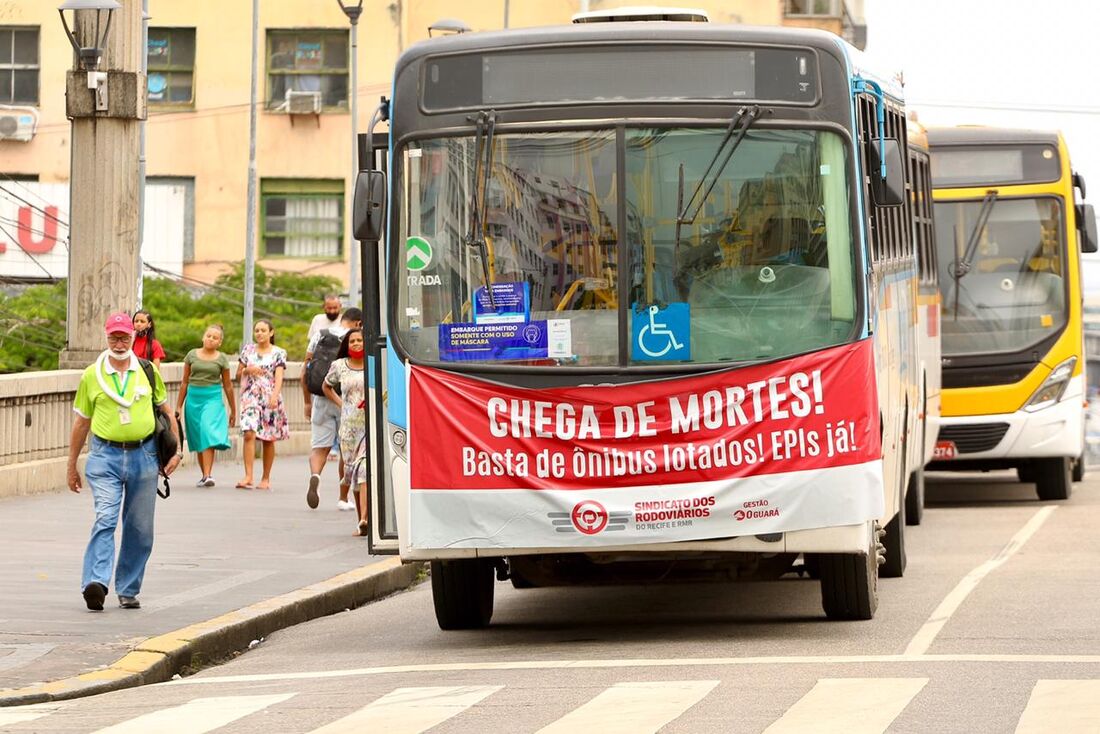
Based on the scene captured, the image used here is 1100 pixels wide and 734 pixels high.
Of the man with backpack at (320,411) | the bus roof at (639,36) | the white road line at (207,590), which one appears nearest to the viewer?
the bus roof at (639,36)

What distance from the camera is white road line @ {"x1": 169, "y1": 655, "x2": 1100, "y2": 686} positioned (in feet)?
33.3

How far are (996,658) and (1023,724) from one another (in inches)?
77.7

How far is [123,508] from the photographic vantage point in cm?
1277

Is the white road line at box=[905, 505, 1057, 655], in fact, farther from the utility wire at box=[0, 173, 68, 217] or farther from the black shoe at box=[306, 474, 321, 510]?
the utility wire at box=[0, 173, 68, 217]

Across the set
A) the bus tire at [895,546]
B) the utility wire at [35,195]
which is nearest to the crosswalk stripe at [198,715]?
the bus tire at [895,546]

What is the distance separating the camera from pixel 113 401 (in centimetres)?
1248

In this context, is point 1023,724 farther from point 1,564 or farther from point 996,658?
point 1,564

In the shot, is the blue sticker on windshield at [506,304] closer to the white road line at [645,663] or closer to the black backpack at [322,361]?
the white road line at [645,663]

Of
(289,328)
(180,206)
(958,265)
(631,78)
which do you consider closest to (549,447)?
(631,78)

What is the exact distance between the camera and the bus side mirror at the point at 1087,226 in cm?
2198

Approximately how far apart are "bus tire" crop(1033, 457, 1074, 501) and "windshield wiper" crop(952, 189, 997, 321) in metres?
1.98

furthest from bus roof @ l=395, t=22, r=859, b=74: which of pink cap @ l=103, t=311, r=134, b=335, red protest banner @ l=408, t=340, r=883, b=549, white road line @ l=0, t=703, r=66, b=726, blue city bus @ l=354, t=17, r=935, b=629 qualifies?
white road line @ l=0, t=703, r=66, b=726

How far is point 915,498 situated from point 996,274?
4.03m

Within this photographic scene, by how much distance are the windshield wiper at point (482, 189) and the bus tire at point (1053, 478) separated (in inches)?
496
